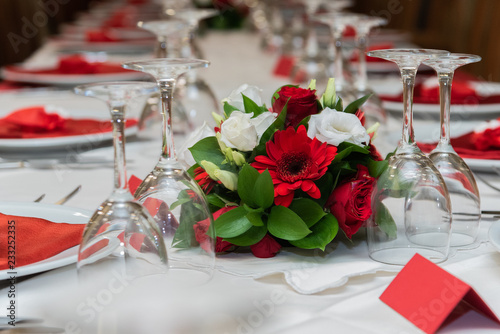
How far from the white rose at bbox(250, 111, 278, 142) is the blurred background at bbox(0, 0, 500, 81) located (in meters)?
2.36

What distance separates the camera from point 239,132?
817 mm

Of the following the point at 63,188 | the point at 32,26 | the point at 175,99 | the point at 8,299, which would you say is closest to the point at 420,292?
the point at 8,299

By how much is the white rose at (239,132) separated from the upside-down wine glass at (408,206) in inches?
6.2

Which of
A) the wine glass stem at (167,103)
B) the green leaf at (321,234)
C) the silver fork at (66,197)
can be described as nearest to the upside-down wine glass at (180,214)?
the wine glass stem at (167,103)

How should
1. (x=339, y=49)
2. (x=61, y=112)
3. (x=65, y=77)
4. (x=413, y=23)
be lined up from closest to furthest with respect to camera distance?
(x=339, y=49) < (x=61, y=112) < (x=65, y=77) < (x=413, y=23)

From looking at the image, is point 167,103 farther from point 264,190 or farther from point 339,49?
point 339,49

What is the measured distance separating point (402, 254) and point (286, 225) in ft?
0.47

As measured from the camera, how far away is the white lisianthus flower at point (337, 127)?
32.6 inches

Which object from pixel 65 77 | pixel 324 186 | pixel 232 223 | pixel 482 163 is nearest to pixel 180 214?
pixel 232 223

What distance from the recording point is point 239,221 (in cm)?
81

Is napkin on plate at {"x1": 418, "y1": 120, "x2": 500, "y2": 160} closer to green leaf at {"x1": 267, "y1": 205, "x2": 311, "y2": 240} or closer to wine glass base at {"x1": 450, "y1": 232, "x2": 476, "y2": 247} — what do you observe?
wine glass base at {"x1": 450, "y1": 232, "x2": 476, "y2": 247}

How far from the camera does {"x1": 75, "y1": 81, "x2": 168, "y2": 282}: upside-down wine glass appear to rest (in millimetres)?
667

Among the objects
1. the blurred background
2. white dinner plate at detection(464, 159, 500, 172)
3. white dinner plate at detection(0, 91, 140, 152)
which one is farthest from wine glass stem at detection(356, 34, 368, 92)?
the blurred background

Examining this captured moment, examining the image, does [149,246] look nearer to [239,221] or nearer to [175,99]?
[239,221]
